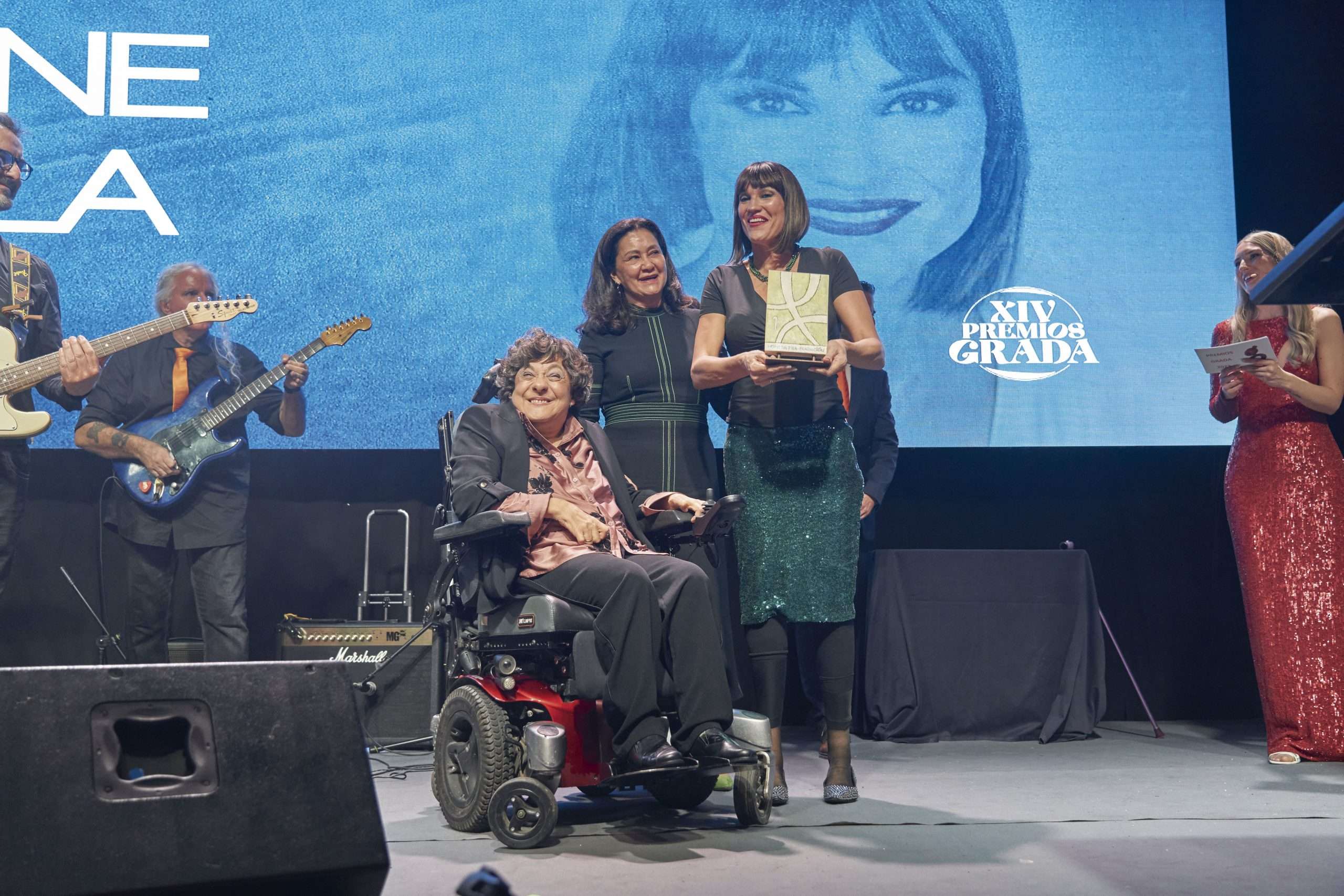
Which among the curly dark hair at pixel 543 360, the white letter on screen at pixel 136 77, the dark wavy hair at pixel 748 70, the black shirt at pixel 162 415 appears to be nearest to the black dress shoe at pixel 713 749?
the curly dark hair at pixel 543 360

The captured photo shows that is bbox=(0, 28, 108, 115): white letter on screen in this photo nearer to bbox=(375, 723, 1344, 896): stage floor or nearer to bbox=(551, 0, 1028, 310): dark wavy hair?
bbox=(551, 0, 1028, 310): dark wavy hair

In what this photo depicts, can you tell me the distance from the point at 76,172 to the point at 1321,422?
4208mm

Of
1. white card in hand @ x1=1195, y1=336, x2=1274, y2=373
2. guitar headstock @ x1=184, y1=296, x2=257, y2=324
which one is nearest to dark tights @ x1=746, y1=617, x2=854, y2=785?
white card in hand @ x1=1195, y1=336, x2=1274, y2=373

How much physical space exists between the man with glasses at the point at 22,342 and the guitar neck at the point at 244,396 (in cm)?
37

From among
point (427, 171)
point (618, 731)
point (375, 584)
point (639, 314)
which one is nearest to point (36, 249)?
point (427, 171)

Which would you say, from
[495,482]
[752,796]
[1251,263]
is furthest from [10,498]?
[1251,263]

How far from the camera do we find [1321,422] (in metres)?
3.58

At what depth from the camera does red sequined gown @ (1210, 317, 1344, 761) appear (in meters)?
3.51

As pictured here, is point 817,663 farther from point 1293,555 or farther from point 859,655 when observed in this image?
point 1293,555

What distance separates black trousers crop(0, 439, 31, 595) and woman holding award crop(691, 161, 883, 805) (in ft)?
7.12

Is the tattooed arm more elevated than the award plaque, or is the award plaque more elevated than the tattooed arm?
the award plaque

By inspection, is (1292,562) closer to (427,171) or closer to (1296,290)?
(1296,290)

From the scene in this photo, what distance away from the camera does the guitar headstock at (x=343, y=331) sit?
12.9 feet

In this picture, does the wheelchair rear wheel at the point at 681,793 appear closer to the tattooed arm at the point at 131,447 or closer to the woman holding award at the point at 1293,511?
the woman holding award at the point at 1293,511
